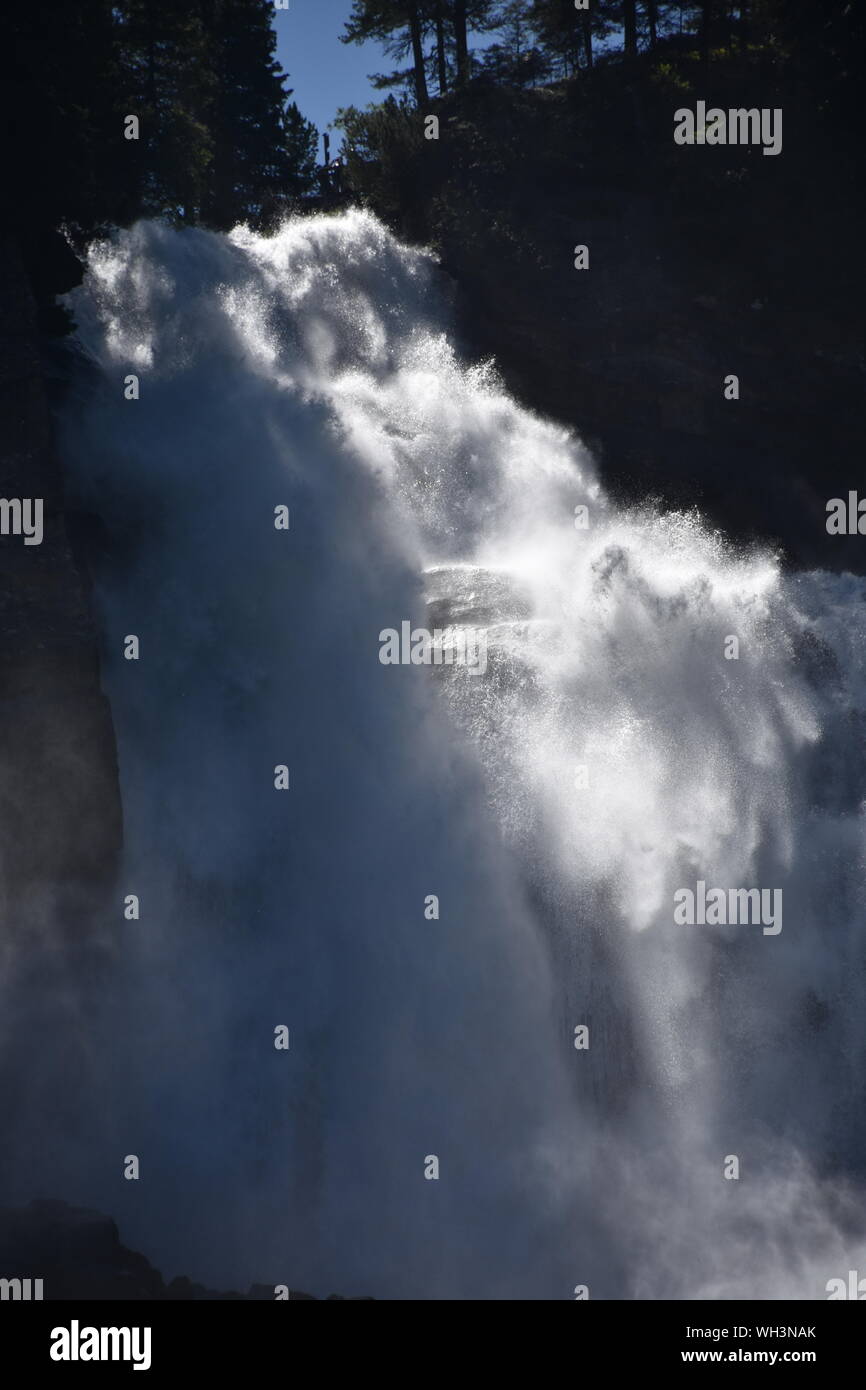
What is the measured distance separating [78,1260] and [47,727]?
7.32 m

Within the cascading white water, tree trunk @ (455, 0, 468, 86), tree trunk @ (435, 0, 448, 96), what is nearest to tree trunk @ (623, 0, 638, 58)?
tree trunk @ (455, 0, 468, 86)

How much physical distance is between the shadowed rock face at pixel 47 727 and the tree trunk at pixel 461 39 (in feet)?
75.3

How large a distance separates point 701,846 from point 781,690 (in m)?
3.62

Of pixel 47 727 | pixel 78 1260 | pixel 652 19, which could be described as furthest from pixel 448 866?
pixel 652 19

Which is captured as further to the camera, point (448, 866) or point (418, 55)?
point (418, 55)

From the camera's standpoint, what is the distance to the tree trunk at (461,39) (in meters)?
34.3

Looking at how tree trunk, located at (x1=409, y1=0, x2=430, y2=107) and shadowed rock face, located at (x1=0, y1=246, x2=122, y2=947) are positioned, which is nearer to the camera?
shadowed rock face, located at (x1=0, y1=246, x2=122, y2=947)

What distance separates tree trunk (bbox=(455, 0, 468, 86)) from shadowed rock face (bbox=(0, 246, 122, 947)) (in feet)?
75.3

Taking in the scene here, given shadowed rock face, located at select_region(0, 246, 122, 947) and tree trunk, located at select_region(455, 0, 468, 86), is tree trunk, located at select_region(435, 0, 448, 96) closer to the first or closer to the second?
tree trunk, located at select_region(455, 0, 468, 86)

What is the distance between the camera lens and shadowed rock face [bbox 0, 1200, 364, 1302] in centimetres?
1320

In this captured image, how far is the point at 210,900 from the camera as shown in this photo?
17.5 metres

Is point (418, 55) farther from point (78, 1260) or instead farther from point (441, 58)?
point (78, 1260)

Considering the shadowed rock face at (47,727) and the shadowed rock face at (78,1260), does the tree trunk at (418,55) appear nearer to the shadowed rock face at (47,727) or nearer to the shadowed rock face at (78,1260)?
the shadowed rock face at (47,727)

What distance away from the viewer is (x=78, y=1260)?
530 inches
